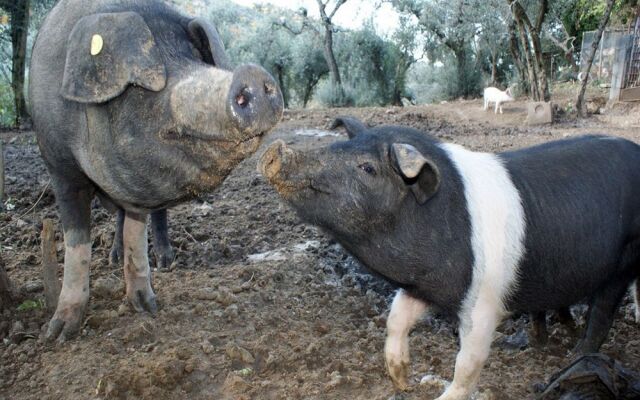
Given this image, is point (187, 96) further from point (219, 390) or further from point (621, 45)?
point (621, 45)

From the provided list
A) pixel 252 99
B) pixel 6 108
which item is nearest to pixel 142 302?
pixel 252 99

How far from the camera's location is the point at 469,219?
104 inches

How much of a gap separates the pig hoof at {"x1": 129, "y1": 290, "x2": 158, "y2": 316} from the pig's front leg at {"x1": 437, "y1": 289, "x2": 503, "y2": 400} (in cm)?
175

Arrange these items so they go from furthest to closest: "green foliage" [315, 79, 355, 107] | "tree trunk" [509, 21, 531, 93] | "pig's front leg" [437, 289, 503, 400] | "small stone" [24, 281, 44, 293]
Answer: "green foliage" [315, 79, 355, 107]
"tree trunk" [509, 21, 531, 93]
"small stone" [24, 281, 44, 293]
"pig's front leg" [437, 289, 503, 400]

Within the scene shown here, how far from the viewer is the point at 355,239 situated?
8.55ft

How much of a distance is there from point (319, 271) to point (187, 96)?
213cm

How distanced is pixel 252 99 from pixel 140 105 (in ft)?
2.11

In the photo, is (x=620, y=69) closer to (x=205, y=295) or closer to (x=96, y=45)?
(x=205, y=295)

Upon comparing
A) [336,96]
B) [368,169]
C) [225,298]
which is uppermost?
[336,96]

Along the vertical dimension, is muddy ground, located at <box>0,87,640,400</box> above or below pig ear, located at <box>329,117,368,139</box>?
below

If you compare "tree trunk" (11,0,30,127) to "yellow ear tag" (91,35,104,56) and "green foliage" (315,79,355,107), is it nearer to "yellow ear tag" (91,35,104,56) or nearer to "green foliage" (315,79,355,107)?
→ "green foliage" (315,79,355,107)

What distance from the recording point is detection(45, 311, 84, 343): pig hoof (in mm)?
3141

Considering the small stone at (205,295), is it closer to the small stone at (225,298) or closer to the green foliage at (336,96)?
the small stone at (225,298)

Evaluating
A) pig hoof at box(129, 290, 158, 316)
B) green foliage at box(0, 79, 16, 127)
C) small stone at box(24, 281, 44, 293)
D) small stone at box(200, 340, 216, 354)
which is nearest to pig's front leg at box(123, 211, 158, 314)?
pig hoof at box(129, 290, 158, 316)
